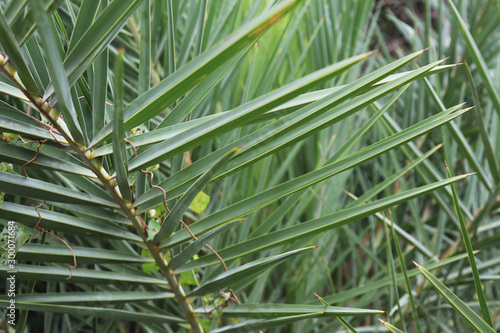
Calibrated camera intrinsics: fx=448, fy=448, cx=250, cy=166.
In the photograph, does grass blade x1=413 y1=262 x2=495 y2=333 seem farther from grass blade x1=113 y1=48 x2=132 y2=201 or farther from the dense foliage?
grass blade x1=113 y1=48 x2=132 y2=201

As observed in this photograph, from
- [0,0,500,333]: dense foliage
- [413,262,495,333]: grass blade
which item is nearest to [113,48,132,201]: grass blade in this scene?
[0,0,500,333]: dense foliage

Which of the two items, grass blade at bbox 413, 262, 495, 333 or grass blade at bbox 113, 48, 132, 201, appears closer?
grass blade at bbox 113, 48, 132, 201

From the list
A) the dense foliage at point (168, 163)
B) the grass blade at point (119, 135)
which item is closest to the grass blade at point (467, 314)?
the dense foliage at point (168, 163)

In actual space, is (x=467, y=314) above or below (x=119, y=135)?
below

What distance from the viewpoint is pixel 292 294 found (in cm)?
53

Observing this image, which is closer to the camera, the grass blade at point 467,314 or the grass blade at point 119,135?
the grass blade at point 119,135

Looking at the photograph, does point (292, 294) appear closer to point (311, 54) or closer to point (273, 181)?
point (273, 181)

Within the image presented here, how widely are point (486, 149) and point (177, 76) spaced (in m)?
0.37

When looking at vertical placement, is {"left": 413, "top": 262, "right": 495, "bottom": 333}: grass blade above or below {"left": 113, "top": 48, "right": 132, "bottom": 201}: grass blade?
below

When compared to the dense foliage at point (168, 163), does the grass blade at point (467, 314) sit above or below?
below

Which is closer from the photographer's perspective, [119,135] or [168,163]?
[119,135]

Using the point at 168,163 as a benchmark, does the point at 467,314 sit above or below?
below

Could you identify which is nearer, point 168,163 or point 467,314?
point 467,314

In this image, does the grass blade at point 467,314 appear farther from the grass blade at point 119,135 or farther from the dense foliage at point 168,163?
the grass blade at point 119,135
